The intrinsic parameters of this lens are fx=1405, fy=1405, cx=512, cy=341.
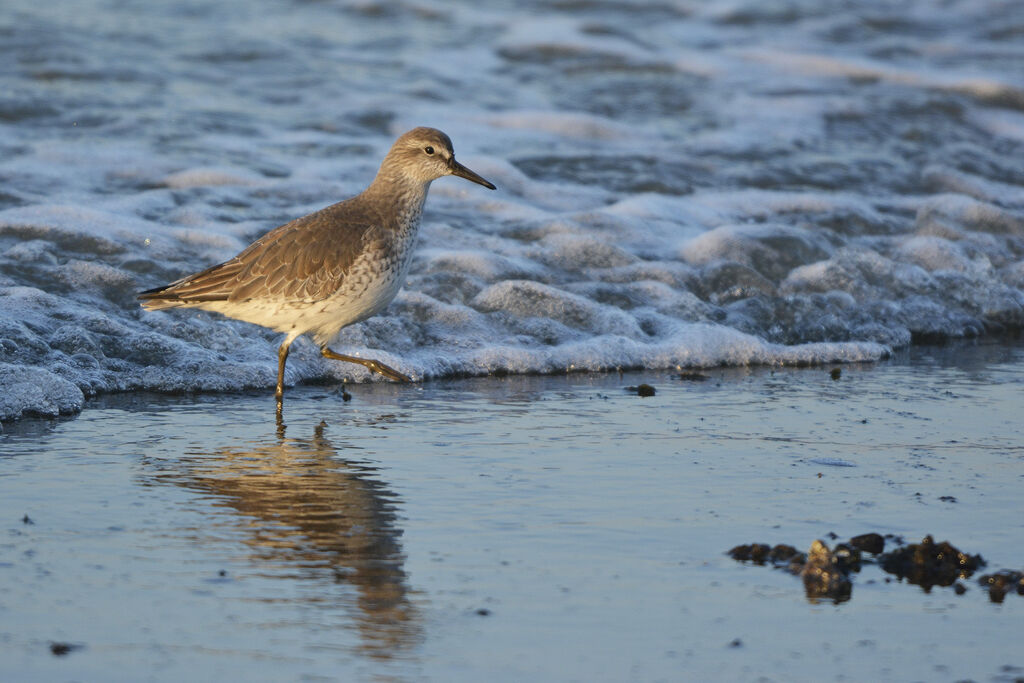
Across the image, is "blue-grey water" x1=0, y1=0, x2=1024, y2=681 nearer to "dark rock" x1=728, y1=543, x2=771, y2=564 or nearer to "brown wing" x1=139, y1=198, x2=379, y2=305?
"dark rock" x1=728, y1=543, x2=771, y2=564

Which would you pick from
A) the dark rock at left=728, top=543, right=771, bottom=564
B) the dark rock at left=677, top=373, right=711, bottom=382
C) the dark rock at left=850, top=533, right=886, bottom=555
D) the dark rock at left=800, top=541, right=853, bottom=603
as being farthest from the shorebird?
the dark rock at left=800, top=541, right=853, bottom=603

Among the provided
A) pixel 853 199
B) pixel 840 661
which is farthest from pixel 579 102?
pixel 840 661

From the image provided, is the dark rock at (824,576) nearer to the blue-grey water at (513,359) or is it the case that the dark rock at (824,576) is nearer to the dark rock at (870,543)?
the blue-grey water at (513,359)

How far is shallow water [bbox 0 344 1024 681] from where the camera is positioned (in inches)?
141

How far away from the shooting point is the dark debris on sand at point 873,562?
405 cm

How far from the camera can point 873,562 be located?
4.28m

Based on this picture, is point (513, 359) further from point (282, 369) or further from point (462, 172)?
point (282, 369)

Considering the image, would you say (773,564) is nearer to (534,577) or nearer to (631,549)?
(631,549)

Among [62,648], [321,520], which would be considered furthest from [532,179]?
[62,648]

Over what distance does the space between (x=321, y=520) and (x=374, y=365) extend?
2.35 meters

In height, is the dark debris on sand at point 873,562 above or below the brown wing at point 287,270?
below

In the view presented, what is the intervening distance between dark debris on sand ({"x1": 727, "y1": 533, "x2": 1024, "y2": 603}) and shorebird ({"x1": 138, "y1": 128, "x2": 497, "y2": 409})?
2.75m

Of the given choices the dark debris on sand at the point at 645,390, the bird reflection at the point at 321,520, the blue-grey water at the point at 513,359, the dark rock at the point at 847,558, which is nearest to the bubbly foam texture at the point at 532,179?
the blue-grey water at the point at 513,359

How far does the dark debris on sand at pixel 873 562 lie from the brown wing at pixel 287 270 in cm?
280
